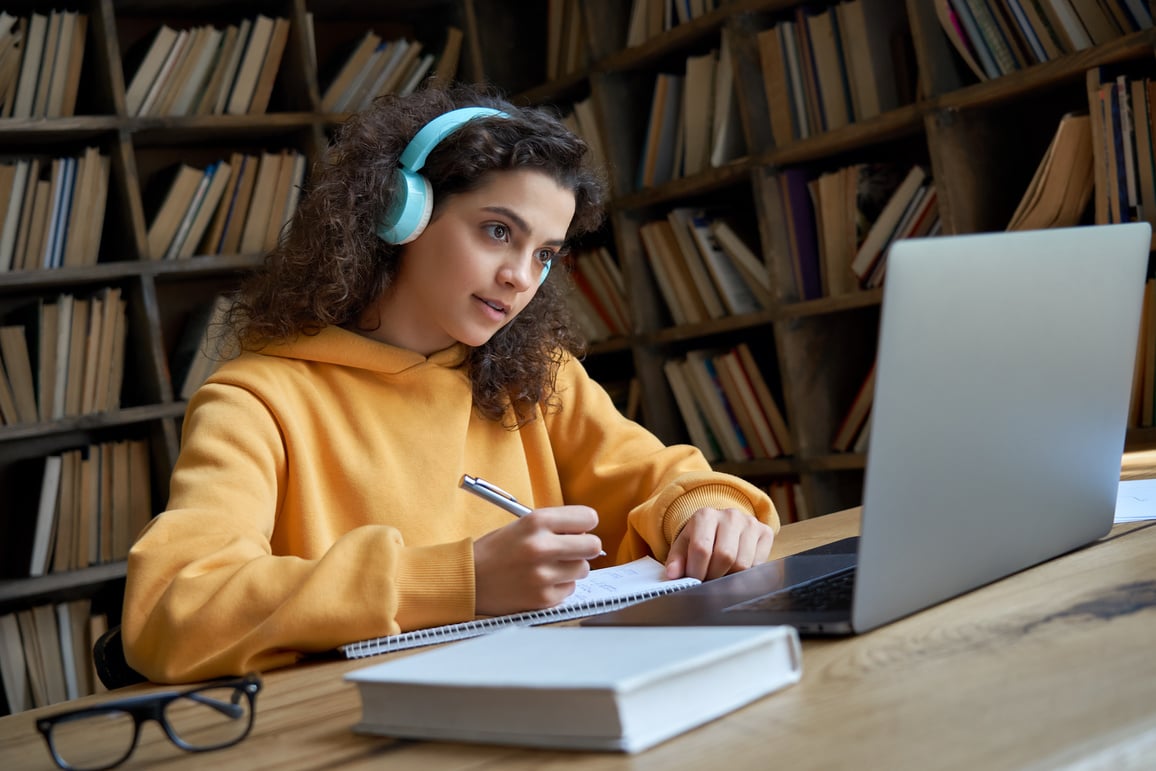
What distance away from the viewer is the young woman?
1241mm

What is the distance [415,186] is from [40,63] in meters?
1.78

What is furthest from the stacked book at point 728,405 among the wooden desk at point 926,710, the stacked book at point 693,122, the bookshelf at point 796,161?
the wooden desk at point 926,710

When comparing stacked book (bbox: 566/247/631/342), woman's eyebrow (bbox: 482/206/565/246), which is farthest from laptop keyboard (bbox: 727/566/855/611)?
stacked book (bbox: 566/247/631/342)

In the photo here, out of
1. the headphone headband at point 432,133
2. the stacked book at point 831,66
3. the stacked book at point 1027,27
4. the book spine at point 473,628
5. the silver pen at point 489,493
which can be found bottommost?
the book spine at point 473,628

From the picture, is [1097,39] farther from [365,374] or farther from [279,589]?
[279,589]

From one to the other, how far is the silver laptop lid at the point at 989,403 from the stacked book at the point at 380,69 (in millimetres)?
2463

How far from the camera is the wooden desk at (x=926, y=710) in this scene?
53 centimetres

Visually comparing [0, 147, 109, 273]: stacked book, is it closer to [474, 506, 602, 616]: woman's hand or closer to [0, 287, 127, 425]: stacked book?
[0, 287, 127, 425]: stacked book

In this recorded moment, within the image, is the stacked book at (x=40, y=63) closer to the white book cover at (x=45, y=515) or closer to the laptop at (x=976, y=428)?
the white book cover at (x=45, y=515)

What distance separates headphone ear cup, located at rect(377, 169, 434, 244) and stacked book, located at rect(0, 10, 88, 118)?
171 centimetres

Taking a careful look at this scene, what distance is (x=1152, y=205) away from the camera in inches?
79.0

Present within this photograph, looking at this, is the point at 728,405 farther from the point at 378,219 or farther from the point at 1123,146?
the point at 378,219

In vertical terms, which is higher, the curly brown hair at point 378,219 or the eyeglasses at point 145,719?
the curly brown hair at point 378,219

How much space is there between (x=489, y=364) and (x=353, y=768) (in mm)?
1012
